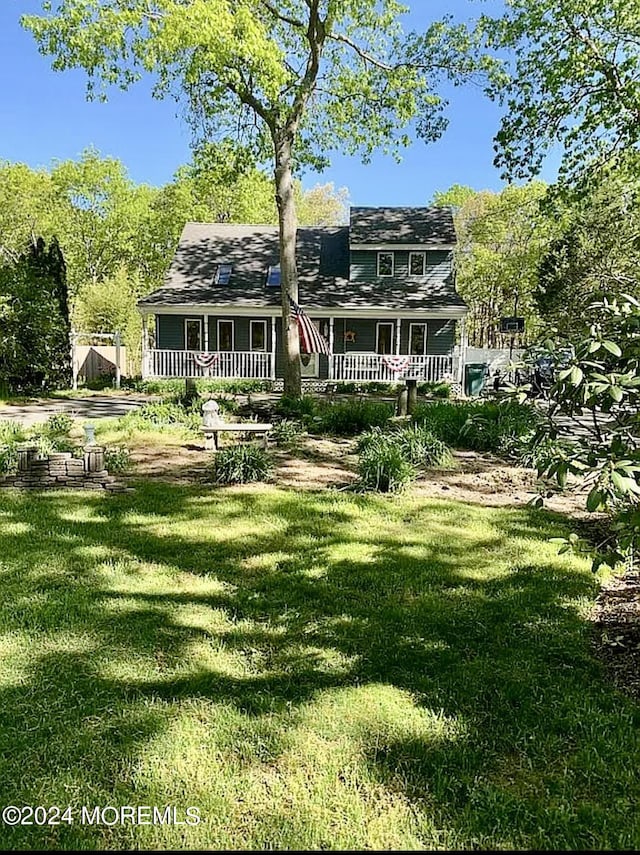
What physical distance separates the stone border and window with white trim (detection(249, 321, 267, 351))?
14982 millimetres

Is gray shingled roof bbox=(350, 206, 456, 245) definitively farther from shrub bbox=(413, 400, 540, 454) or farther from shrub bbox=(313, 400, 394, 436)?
shrub bbox=(413, 400, 540, 454)

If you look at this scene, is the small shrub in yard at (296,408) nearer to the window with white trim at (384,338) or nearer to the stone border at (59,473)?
the stone border at (59,473)

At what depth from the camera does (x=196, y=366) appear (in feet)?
65.3

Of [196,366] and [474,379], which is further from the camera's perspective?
[196,366]

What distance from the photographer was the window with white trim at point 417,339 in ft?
68.5

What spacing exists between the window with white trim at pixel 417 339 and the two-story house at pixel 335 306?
4 centimetres

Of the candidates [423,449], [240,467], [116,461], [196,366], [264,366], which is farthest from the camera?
[264,366]

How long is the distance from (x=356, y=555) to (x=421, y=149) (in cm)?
1446

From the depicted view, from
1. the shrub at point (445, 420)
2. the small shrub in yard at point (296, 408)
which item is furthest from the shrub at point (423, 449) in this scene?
the small shrub in yard at point (296, 408)

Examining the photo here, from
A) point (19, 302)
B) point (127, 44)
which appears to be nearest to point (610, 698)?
point (127, 44)

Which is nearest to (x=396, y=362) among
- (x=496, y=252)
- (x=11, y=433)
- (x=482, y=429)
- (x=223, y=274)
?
(x=223, y=274)

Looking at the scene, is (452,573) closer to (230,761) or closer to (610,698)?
(610,698)

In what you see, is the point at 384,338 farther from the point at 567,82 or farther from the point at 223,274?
the point at 567,82

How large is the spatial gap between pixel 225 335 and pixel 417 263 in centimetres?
728
